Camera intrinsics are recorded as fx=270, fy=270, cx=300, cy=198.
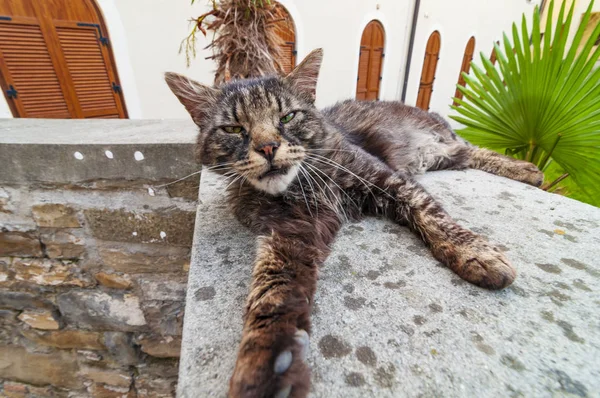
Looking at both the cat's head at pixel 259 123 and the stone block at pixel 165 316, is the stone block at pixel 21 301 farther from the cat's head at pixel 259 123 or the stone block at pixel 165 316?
the cat's head at pixel 259 123

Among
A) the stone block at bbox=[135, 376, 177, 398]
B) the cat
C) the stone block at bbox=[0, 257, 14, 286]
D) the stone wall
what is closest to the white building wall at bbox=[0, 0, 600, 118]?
the stone wall

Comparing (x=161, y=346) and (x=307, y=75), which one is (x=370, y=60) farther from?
(x=161, y=346)

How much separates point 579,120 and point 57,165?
8.53ft

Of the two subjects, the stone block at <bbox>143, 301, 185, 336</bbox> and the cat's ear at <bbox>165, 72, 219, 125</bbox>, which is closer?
the cat's ear at <bbox>165, 72, 219, 125</bbox>

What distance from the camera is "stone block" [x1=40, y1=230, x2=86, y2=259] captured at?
1.49 meters

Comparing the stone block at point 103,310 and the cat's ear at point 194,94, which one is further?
the stone block at point 103,310

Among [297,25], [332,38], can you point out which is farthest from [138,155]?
[332,38]

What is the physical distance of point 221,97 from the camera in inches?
44.4

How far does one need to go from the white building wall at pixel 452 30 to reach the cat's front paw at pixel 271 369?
6202 millimetres

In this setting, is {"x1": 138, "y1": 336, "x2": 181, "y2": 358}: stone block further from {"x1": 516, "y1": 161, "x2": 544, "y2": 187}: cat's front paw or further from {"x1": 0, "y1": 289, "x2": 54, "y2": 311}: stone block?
{"x1": 516, "y1": 161, "x2": 544, "y2": 187}: cat's front paw

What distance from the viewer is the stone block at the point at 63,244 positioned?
4.88 feet

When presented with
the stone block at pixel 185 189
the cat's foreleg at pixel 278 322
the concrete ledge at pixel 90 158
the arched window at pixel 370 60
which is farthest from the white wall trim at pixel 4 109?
the arched window at pixel 370 60

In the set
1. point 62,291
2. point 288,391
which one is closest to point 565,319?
point 288,391

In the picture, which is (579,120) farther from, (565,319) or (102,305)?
(102,305)
